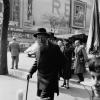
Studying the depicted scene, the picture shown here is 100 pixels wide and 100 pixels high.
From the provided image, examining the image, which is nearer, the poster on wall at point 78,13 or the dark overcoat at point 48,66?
the dark overcoat at point 48,66

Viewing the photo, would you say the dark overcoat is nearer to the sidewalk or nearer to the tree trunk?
the sidewalk

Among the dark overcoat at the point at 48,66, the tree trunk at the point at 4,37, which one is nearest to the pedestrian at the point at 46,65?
the dark overcoat at the point at 48,66

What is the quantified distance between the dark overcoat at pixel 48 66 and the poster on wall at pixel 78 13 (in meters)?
45.3

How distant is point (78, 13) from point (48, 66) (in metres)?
47.2

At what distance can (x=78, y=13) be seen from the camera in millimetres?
51500

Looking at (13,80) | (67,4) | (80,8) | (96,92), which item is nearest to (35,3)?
(67,4)

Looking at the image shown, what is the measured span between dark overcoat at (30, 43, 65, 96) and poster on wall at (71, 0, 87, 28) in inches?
1783

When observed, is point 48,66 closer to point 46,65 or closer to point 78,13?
point 46,65

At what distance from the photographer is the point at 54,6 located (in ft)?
156

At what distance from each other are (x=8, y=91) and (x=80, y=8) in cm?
4530

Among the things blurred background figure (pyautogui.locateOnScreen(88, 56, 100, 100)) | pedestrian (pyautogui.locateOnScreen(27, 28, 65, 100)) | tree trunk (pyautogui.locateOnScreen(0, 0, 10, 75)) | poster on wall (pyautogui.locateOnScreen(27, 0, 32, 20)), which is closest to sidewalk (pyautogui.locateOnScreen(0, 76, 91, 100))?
tree trunk (pyautogui.locateOnScreen(0, 0, 10, 75))

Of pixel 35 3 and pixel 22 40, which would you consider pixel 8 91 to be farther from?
pixel 35 3

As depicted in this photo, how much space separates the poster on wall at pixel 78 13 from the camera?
166ft

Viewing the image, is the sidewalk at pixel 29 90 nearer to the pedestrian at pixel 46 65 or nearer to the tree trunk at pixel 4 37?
the tree trunk at pixel 4 37
